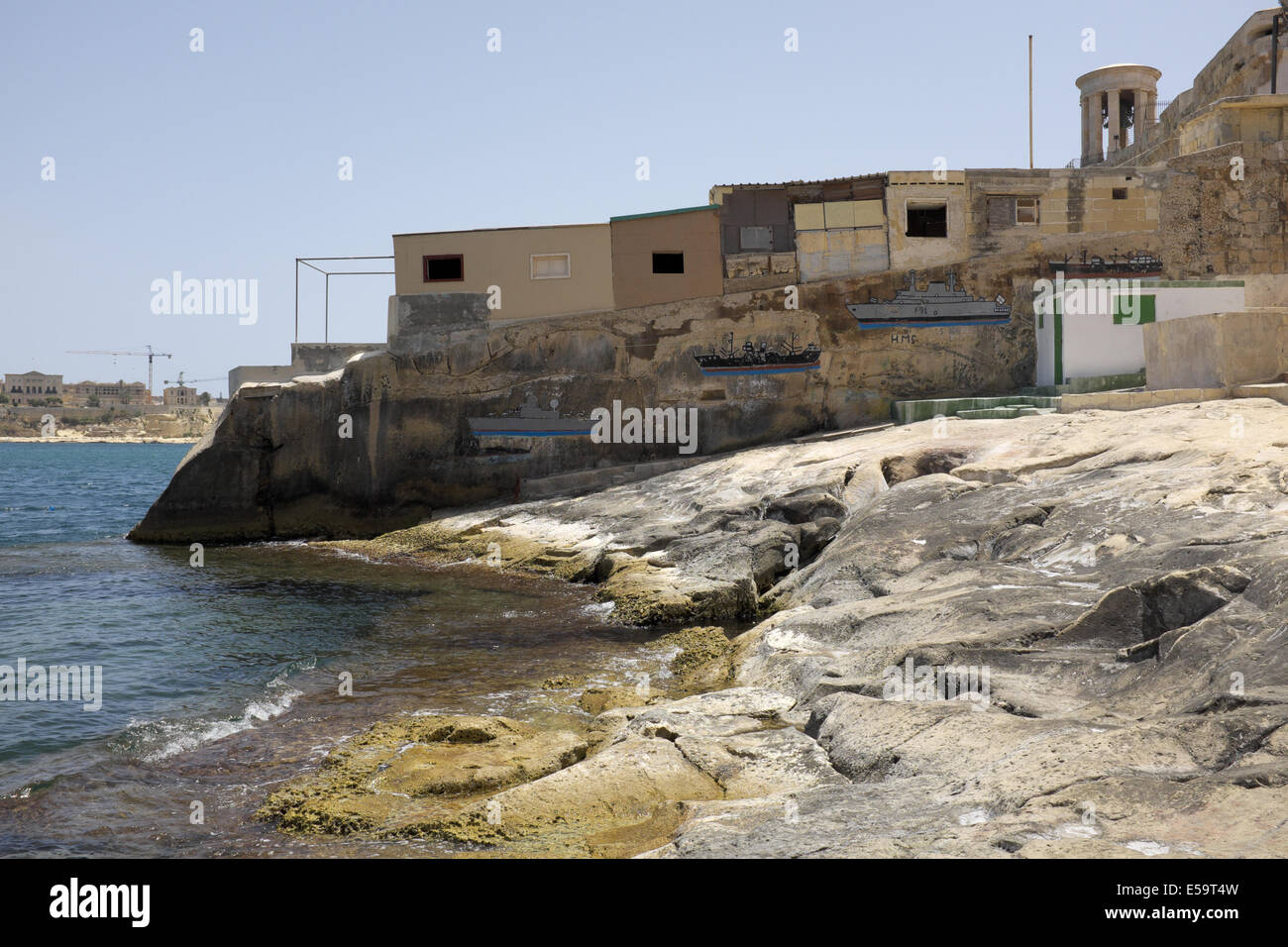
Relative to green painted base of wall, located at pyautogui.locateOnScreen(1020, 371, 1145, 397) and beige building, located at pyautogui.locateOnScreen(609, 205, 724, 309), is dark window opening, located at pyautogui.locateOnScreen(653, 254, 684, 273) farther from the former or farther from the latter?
green painted base of wall, located at pyautogui.locateOnScreen(1020, 371, 1145, 397)

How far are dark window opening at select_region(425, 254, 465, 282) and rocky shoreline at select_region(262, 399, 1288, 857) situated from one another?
14471 mm

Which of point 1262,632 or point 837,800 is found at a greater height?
point 1262,632

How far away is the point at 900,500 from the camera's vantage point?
1525 centimetres

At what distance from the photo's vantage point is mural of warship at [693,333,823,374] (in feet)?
87.2

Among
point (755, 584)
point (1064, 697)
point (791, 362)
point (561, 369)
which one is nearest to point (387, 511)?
point (561, 369)

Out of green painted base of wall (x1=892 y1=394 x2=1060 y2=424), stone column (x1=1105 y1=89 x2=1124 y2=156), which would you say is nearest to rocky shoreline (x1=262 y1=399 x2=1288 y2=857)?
green painted base of wall (x1=892 y1=394 x2=1060 y2=424)

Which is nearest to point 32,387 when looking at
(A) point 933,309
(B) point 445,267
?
(B) point 445,267

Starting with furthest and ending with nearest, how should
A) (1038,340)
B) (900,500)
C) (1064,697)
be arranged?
(1038,340), (900,500), (1064,697)

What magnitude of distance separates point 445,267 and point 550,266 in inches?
114

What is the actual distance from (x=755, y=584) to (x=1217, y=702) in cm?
961

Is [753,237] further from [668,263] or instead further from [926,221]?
[926,221]

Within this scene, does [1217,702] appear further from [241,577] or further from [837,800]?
[241,577]

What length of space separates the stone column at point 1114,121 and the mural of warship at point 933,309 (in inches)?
777
